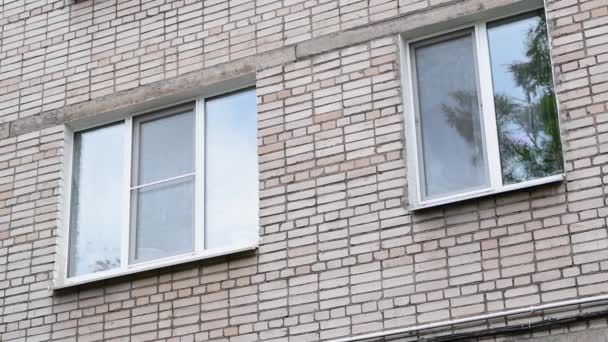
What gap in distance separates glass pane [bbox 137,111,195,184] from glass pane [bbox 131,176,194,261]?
0.11 m

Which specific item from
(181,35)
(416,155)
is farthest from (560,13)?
(181,35)

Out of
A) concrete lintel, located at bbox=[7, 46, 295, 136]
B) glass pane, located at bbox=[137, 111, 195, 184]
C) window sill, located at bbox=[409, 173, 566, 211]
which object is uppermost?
concrete lintel, located at bbox=[7, 46, 295, 136]

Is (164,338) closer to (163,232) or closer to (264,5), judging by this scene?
(163,232)

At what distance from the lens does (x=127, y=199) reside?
9484 millimetres

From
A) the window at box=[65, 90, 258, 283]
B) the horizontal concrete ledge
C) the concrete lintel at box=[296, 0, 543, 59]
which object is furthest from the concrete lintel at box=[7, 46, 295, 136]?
the concrete lintel at box=[296, 0, 543, 59]

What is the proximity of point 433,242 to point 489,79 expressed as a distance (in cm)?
136

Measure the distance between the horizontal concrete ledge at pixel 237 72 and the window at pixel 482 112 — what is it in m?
0.16

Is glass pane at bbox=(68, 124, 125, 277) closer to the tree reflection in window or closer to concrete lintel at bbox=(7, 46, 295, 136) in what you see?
concrete lintel at bbox=(7, 46, 295, 136)

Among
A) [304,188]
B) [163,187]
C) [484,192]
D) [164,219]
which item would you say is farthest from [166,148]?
[484,192]

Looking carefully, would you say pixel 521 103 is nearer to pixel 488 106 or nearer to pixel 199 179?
pixel 488 106

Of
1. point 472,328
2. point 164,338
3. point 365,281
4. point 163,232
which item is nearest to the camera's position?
point 472,328

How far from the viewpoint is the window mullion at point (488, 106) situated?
8094 millimetres

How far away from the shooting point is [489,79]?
839 centimetres

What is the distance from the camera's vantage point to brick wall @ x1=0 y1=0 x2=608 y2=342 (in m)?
7.67
